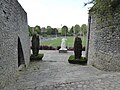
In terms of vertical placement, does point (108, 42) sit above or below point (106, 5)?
below

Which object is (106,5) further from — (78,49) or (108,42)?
(78,49)

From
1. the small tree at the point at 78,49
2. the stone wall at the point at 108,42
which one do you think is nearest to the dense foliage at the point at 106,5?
the stone wall at the point at 108,42

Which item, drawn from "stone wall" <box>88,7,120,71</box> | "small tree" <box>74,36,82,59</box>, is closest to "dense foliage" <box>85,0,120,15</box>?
"stone wall" <box>88,7,120,71</box>

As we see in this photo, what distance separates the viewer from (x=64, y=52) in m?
21.4

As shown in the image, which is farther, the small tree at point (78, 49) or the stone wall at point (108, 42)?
the small tree at point (78, 49)

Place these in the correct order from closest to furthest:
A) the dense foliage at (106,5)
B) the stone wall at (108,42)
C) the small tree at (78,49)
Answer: the stone wall at (108,42), the dense foliage at (106,5), the small tree at (78,49)

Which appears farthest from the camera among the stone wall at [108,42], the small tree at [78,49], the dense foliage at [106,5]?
the small tree at [78,49]

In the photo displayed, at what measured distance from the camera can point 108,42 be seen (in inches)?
350

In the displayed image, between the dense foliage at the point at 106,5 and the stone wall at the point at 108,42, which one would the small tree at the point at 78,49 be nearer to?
the stone wall at the point at 108,42

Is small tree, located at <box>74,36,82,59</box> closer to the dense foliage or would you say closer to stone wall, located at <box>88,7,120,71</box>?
stone wall, located at <box>88,7,120,71</box>

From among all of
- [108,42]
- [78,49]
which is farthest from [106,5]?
[78,49]

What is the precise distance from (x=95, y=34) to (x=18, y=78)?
5.11 m

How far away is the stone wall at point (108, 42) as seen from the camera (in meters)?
8.18

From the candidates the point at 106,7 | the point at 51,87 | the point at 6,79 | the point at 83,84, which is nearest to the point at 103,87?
the point at 83,84
